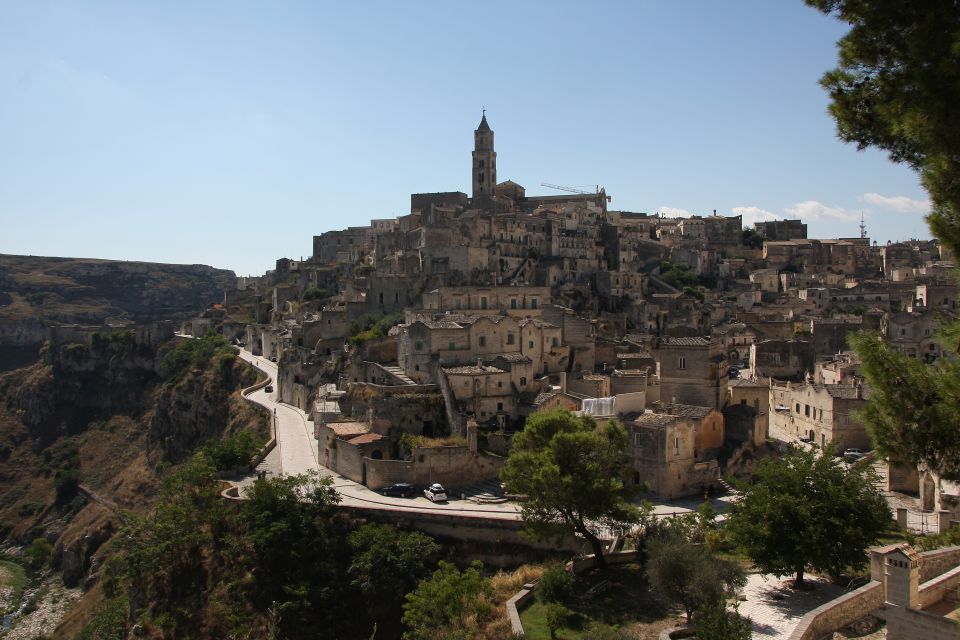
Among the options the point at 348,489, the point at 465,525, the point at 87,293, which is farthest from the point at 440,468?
the point at 87,293

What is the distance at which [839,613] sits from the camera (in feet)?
57.1

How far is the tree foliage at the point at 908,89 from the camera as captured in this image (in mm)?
8812

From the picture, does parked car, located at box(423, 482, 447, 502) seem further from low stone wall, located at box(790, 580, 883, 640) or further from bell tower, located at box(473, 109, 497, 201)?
bell tower, located at box(473, 109, 497, 201)

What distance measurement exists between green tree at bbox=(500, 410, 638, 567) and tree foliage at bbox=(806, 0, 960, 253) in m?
18.4

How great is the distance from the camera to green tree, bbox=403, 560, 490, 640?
23975 mm

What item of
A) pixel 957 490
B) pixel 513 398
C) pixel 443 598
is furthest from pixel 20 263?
pixel 957 490

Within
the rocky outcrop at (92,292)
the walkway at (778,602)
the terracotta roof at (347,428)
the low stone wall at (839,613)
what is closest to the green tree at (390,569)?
the terracotta roof at (347,428)

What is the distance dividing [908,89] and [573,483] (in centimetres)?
1949

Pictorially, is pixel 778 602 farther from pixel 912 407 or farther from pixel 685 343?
pixel 685 343

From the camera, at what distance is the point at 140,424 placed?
80.8 metres

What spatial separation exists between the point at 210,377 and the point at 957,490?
60.1m

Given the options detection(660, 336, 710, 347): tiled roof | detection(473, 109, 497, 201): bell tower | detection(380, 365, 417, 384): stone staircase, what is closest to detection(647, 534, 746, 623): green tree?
detection(660, 336, 710, 347): tiled roof

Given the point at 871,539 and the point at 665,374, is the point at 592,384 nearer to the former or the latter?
the point at 665,374

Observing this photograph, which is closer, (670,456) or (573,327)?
(670,456)
